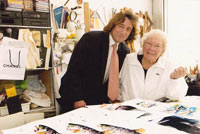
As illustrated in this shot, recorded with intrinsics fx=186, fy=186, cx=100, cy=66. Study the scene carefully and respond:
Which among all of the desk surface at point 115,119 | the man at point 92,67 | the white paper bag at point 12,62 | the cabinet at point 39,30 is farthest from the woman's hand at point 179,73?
the white paper bag at point 12,62

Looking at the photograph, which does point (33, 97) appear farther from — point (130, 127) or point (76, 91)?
point (130, 127)

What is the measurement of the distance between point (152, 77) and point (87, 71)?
0.55 m

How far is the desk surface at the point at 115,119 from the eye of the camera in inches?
32.0

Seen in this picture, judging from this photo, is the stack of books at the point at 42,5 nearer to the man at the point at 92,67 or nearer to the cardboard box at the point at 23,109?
the man at the point at 92,67

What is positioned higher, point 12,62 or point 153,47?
point 153,47

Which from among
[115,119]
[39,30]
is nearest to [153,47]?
[115,119]

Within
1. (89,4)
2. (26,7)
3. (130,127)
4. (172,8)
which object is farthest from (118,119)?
(172,8)

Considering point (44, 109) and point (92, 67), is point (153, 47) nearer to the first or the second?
point (92, 67)

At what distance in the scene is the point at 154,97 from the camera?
1.53 metres

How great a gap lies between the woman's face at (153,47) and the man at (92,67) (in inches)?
9.0

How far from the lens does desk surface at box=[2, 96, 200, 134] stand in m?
0.81

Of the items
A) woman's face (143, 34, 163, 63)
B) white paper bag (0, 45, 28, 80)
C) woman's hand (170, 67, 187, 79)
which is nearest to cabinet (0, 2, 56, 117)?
white paper bag (0, 45, 28, 80)

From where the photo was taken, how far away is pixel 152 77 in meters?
1.56

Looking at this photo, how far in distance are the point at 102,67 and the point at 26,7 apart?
96 cm
